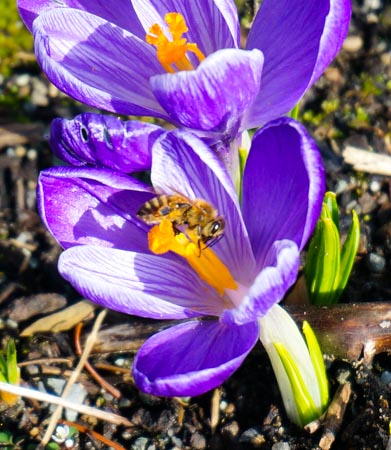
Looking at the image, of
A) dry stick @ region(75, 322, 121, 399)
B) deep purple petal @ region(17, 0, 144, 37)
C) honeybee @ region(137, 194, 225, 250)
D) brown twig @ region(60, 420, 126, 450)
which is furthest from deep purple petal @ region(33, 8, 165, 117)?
brown twig @ region(60, 420, 126, 450)

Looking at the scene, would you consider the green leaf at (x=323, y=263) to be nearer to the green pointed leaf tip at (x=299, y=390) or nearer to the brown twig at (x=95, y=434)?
the green pointed leaf tip at (x=299, y=390)

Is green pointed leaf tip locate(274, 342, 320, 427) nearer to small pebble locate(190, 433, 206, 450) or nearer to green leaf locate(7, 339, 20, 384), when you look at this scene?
small pebble locate(190, 433, 206, 450)

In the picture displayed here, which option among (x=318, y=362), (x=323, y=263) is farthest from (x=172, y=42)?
(x=318, y=362)

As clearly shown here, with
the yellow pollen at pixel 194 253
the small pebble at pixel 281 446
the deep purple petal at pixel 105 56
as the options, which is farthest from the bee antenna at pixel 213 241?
the small pebble at pixel 281 446

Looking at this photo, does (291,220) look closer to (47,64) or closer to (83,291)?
(83,291)

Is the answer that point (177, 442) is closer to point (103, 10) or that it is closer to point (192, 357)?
point (192, 357)

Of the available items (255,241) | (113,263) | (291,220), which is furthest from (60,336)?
(291,220)

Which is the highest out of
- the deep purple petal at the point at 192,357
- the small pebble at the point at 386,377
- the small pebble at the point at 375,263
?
the deep purple petal at the point at 192,357
